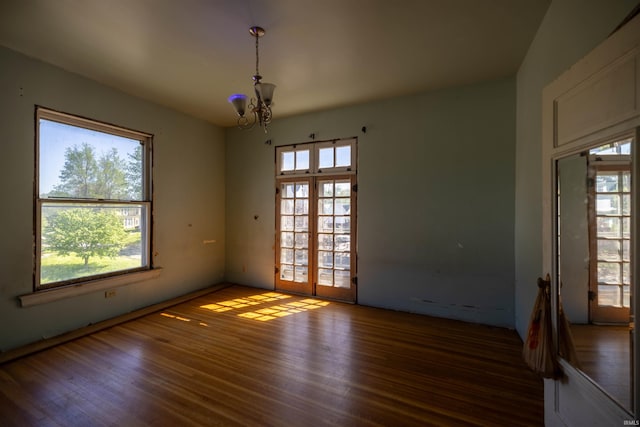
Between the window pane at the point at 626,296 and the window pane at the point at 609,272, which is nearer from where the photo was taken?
the window pane at the point at 626,296

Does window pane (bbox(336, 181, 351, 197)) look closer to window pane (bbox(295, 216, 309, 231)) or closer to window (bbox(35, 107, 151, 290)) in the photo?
window pane (bbox(295, 216, 309, 231))

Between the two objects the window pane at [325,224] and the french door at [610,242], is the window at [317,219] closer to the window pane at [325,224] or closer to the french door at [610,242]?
the window pane at [325,224]

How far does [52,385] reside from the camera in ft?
7.58

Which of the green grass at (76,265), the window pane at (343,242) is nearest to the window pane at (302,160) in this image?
the window pane at (343,242)

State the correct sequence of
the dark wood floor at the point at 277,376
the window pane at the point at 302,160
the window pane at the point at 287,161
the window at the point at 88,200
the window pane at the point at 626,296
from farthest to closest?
1. the window pane at the point at 287,161
2. the window pane at the point at 302,160
3. the window at the point at 88,200
4. the dark wood floor at the point at 277,376
5. the window pane at the point at 626,296

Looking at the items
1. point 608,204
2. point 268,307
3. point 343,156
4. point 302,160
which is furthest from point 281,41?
point 268,307

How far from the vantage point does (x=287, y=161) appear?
4973mm

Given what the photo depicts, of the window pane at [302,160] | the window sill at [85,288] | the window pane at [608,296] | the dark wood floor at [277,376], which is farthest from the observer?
the window pane at [302,160]

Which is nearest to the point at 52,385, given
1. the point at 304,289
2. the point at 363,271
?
the point at 304,289

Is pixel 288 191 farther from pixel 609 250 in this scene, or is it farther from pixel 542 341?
pixel 609 250

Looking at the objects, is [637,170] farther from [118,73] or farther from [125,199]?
[125,199]

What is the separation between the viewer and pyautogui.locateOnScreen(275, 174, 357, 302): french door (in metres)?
4.46

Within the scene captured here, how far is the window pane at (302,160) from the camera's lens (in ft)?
15.6

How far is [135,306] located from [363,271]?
132 inches
